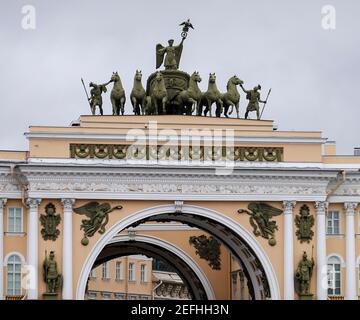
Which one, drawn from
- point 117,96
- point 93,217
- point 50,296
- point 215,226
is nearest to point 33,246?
point 50,296

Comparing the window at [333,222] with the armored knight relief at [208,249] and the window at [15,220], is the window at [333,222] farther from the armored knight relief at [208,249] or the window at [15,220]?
the window at [15,220]

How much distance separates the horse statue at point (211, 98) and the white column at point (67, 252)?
5766 mm

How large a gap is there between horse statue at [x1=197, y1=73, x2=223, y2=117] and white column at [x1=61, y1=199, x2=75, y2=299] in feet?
18.9

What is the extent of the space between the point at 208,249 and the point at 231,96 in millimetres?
8328

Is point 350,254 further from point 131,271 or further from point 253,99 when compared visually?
point 131,271

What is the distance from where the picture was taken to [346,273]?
147 feet

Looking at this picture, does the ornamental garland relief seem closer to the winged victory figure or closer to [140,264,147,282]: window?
the winged victory figure

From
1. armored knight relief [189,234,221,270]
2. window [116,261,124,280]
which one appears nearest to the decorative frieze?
armored knight relief [189,234,221,270]

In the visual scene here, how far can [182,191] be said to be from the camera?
43.6 meters

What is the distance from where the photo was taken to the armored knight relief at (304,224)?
4397cm
